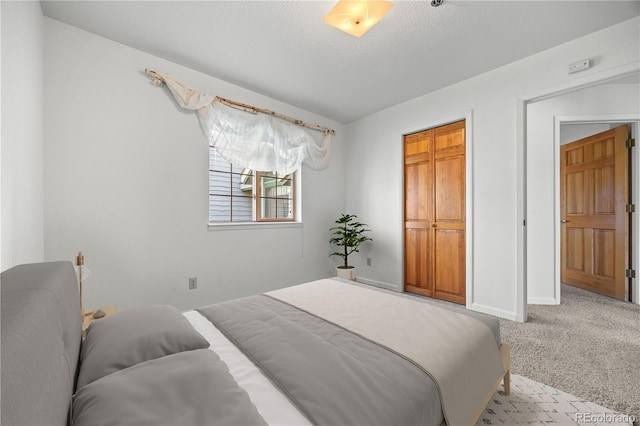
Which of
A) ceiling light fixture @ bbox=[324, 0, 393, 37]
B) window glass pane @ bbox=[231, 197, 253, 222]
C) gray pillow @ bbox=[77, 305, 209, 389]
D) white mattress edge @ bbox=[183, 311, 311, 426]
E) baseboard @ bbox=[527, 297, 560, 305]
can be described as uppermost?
ceiling light fixture @ bbox=[324, 0, 393, 37]

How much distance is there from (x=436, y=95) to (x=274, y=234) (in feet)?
9.04

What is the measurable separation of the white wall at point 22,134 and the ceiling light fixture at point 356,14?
5.96 feet

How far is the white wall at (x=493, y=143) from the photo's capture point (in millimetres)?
2367

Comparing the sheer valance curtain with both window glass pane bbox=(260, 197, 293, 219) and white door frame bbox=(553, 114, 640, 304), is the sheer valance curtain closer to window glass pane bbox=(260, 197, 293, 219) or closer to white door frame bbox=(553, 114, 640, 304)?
window glass pane bbox=(260, 197, 293, 219)

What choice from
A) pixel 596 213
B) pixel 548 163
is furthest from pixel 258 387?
pixel 596 213

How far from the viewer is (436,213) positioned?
3.52m

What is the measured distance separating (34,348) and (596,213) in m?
5.48

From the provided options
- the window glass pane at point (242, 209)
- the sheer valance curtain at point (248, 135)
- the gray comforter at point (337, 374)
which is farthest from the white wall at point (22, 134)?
the window glass pane at point (242, 209)

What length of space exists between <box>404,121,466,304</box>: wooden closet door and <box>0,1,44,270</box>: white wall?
375cm

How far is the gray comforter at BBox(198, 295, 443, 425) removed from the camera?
0.80m

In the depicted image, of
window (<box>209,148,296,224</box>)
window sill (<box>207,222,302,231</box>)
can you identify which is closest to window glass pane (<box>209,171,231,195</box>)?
window (<box>209,148,296,224</box>)

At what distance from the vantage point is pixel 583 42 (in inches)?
93.2

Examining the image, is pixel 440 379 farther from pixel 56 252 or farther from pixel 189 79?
pixel 189 79

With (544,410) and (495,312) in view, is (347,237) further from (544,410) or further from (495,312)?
(544,410)
